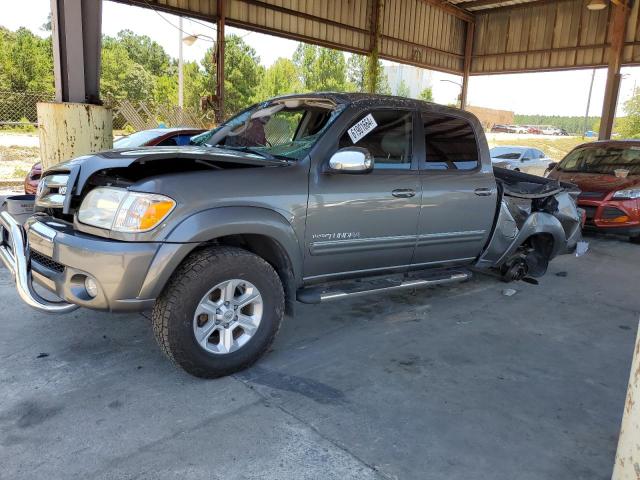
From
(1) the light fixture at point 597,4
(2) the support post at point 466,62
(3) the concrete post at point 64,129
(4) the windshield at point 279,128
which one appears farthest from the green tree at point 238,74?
(4) the windshield at point 279,128

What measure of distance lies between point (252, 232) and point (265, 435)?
1198mm

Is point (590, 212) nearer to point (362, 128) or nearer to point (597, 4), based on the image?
point (362, 128)

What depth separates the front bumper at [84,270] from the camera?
9.05 feet

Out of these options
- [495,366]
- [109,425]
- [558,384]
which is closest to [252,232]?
[109,425]

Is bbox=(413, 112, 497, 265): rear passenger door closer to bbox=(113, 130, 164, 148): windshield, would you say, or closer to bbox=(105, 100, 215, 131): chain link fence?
bbox=(113, 130, 164, 148): windshield

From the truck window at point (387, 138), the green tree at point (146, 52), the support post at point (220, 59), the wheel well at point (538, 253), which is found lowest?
the wheel well at point (538, 253)

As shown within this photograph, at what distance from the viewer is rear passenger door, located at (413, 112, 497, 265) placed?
166 inches

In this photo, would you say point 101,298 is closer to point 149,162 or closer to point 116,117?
point 149,162

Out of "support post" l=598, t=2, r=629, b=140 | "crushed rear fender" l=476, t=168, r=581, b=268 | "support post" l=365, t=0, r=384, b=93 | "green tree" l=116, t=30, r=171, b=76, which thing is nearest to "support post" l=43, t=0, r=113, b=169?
"crushed rear fender" l=476, t=168, r=581, b=268

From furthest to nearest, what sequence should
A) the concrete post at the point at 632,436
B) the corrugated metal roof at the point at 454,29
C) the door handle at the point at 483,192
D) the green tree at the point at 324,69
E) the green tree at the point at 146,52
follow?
1. the green tree at the point at 146,52
2. the green tree at the point at 324,69
3. the corrugated metal roof at the point at 454,29
4. the door handle at the point at 483,192
5. the concrete post at the point at 632,436

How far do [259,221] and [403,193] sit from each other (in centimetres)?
133

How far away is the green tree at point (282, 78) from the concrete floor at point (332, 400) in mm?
40481

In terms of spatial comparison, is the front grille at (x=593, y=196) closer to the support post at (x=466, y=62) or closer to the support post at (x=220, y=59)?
the support post at (x=220, y=59)

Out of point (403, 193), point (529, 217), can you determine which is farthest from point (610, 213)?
point (403, 193)
